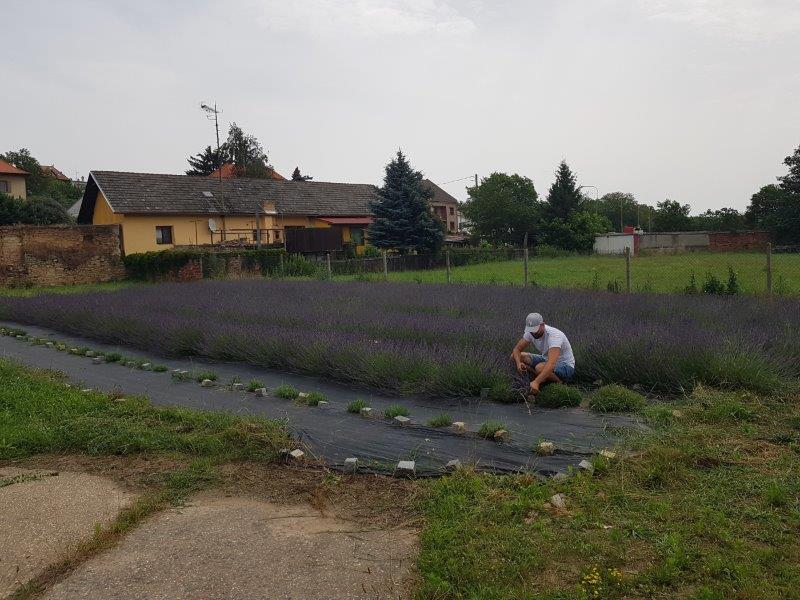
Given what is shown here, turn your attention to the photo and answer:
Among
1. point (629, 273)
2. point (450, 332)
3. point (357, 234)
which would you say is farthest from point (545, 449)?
point (357, 234)

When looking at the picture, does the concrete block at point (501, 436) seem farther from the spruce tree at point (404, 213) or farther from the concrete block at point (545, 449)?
the spruce tree at point (404, 213)

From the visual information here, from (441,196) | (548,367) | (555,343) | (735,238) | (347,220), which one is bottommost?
(548,367)

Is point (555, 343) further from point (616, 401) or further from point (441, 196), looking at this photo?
point (441, 196)

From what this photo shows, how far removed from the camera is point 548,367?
645 centimetres

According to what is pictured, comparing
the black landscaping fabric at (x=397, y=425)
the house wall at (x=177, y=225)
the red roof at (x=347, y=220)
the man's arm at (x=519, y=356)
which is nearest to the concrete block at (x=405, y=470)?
the black landscaping fabric at (x=397, y=425)

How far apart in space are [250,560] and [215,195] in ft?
124

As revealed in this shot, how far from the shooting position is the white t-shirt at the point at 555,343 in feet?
22.0

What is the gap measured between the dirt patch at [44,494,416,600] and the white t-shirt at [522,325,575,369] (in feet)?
11.3

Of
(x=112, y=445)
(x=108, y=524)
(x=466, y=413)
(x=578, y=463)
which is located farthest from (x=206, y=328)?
(x=578, y=463)

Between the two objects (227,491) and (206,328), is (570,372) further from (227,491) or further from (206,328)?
(206,328)

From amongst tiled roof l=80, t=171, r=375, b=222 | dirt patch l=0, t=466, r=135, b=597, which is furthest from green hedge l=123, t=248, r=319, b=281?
dirt patch l=0, t=466, r=135, b=597

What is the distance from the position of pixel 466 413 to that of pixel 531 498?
2159 millimetres

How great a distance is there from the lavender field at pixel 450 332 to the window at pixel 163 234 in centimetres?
2042

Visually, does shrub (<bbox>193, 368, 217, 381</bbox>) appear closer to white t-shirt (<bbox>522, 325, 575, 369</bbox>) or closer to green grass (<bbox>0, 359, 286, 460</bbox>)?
green grass (<bbox>0, 359, 286, 460</bbox>)
